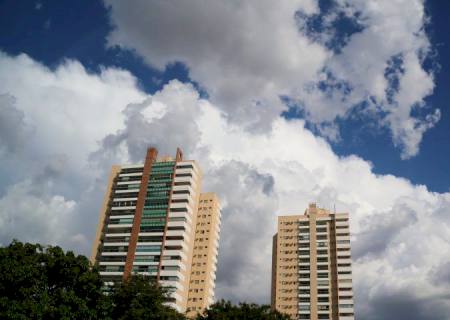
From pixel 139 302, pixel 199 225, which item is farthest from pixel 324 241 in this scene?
pixel 139 302

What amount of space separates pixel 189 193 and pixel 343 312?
51876 mm

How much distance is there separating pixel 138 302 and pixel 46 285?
10276 mm

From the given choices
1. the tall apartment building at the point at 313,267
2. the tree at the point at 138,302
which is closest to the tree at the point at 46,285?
the tree at the point at 138,302

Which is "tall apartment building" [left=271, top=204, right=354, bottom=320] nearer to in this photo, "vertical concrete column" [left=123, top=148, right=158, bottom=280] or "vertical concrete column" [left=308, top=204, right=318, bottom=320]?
"vertical concrete column" [left=308, top=204, right=318, bottom=320]

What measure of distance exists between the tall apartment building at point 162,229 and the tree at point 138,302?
40.7 meters

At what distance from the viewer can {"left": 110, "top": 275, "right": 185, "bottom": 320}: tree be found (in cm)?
4603

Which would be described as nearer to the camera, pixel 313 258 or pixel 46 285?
pixel 46 285

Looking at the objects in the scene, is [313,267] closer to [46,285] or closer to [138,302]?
[138,302]

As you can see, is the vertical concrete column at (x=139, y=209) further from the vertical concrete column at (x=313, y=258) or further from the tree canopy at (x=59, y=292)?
the vertical concrete column at (x=313, y=258)

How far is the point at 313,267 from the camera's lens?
126 metres

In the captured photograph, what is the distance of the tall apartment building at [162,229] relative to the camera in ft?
307

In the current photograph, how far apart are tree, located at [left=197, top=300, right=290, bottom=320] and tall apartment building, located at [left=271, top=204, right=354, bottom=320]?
67367 mm

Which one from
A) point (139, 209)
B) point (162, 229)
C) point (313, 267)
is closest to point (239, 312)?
point (162, 229)

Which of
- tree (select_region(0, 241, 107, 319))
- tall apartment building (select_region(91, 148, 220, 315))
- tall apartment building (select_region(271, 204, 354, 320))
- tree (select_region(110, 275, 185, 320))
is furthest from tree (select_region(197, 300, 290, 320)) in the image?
tall apartment building (select_region(271, 204, 354, 320))
